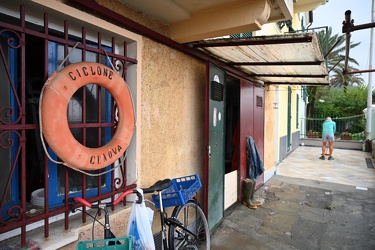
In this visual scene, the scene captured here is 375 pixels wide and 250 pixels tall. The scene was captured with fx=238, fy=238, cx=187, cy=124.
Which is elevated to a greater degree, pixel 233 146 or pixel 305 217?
pixel 233 146

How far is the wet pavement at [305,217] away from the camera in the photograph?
3.31 meters

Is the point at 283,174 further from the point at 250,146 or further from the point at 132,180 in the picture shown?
the point at 132,180

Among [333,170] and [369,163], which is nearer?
[333,170]

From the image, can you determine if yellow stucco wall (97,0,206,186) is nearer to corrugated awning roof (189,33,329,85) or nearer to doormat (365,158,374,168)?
corrugated awning roof (189,33,329,85)

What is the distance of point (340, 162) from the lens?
933cm

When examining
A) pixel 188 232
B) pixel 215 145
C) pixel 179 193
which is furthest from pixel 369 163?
pixel 179 193

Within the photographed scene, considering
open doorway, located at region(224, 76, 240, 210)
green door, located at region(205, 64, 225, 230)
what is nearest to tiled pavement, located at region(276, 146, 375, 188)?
open doorway, located at region(224, 76, 240, 210)

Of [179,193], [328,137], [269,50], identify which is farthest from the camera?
[328,137]

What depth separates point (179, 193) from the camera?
2291 mm

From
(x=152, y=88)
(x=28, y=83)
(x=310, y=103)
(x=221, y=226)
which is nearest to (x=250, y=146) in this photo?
(x=221, y=226)

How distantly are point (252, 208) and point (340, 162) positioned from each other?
678 cm

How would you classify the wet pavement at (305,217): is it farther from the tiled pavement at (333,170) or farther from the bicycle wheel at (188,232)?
Result: the bicycle wheel at (188,232)

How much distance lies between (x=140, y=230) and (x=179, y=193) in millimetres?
629

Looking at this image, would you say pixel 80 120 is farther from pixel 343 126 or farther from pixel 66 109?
pixel 343 126
